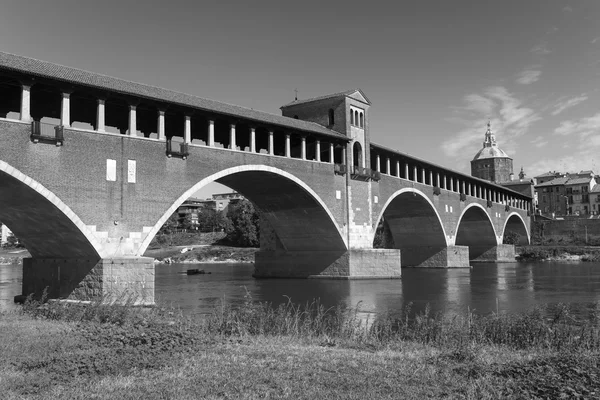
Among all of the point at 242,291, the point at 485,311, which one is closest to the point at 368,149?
the point at 242,291

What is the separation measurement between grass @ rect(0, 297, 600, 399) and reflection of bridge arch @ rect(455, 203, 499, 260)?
223ft

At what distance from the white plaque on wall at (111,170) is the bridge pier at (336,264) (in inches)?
859

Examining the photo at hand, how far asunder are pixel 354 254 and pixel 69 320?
1161 inches

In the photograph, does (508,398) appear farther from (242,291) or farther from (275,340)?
(242,291)

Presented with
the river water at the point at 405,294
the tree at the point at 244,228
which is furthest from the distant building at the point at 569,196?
the river water at the point at 405,294

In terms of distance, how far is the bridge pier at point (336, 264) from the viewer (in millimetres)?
44406

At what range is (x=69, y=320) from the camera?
56.0ft

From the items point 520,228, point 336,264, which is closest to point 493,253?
point 520,228

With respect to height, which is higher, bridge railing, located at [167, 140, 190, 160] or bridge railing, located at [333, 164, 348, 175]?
bridge railing, located at [333, 164, 348, 175]

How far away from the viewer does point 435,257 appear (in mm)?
64000

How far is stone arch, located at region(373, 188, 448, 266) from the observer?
61.4 meters

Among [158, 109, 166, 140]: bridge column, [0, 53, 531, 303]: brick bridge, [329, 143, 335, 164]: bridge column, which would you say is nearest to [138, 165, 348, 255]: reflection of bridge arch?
[0, 53, 531, 303]: brick bridge

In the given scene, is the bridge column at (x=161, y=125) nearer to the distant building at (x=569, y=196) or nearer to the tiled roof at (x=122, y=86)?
the tiled roof at (x=122, y=86)

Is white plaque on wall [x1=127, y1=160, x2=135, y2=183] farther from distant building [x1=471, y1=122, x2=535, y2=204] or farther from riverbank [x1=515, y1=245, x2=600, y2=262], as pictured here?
distant building [x1=471, y1=122, x2=535, y2=204]
